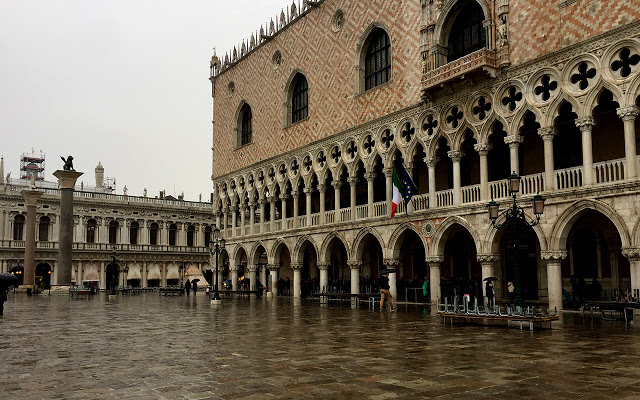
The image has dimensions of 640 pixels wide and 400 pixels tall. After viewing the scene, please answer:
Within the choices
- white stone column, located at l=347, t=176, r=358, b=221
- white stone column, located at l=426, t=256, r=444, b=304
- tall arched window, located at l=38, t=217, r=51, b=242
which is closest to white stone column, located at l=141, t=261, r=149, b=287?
tall arched window, located at l=38, t=217, r=51, b=242

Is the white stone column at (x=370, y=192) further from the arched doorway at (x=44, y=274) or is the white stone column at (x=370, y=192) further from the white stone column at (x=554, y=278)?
the arched doorway at (x=44, y=274)

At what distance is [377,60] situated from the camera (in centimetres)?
2578

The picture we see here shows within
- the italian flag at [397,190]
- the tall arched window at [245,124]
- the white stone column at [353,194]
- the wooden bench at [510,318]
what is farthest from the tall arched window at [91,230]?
the wooden bench at [510,318]

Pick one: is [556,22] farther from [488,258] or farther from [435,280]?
[435,280]

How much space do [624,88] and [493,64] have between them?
4.49 metres

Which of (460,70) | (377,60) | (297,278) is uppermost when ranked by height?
(377,60)

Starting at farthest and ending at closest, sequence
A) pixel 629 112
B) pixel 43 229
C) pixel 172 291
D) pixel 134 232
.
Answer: pixel 134 232 < pixel 43 229 < pixel 172 291 < pixel 629 112

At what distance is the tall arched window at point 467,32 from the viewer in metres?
21.3

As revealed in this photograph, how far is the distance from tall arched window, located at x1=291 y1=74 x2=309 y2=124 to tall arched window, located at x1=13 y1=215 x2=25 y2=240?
3243 cm

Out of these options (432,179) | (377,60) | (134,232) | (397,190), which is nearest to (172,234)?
(134,232)

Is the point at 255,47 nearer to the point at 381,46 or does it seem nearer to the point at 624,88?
the point at 381,46

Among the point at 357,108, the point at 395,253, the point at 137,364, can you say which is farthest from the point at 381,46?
the point at 137,364

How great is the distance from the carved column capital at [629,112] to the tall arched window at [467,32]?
6259 mm

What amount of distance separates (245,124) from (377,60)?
1314 cm
